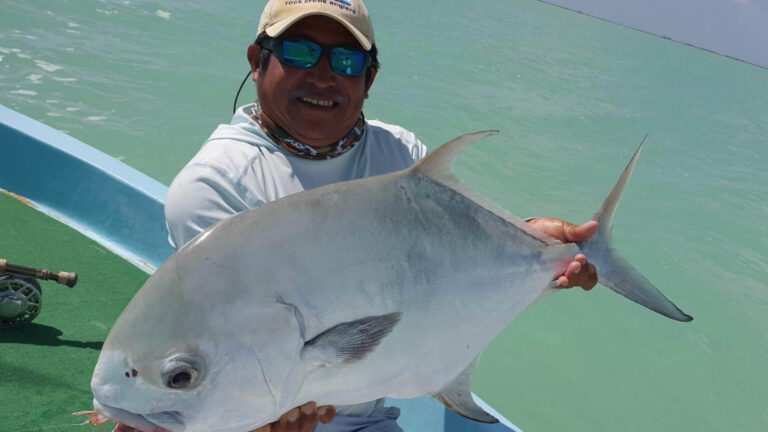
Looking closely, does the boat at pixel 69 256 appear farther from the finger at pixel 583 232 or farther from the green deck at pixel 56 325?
the finger at pixel 583 232

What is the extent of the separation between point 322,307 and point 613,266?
0.83 metres

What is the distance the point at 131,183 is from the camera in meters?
3.58

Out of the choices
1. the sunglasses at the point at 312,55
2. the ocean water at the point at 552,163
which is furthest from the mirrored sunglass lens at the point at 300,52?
the ocean water at the point at 552,163

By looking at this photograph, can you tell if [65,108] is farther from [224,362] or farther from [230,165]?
[224,362]

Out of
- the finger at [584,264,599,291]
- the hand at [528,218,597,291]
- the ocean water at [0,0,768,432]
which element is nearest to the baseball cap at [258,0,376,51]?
the hand at [528,218,597,291]

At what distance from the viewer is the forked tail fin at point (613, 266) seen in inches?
62.6

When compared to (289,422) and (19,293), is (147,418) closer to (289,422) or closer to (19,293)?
(289,422)

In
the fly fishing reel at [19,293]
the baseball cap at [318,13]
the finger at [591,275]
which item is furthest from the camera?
the fly fishing reel at [19,293]

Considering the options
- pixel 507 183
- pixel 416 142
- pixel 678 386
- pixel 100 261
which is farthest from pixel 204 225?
pixel 507 183

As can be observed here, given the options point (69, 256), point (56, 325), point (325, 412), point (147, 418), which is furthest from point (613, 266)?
point (69, 256)

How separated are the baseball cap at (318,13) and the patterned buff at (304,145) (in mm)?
254

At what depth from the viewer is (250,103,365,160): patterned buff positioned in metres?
1.79

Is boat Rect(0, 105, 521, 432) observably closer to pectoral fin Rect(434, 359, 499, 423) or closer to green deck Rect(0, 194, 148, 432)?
green deck Rect(0, 194, 148, 432)

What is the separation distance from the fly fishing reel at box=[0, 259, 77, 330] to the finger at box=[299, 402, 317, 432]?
1.75m
